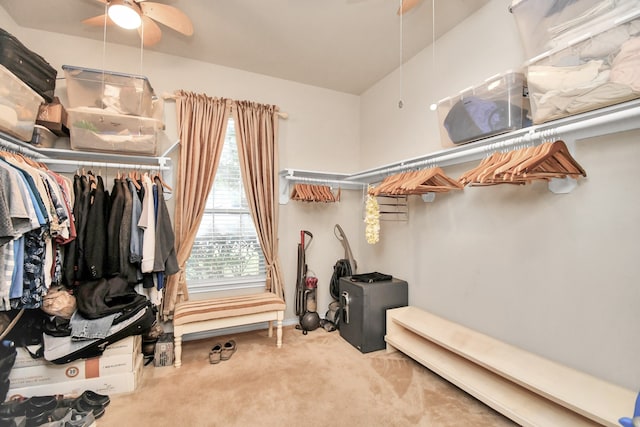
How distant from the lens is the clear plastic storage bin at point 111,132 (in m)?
2.22

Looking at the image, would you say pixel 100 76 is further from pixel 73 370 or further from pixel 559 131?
pixel 559 131

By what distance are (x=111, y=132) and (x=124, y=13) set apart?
2.96ft

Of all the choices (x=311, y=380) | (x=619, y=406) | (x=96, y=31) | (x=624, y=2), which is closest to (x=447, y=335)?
(x=619, y=406)

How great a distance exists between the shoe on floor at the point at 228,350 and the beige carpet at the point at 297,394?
51 mm

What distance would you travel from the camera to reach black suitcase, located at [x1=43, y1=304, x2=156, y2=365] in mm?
1862

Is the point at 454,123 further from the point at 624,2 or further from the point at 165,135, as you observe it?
the point at 165,135

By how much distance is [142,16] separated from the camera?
2.04 meters

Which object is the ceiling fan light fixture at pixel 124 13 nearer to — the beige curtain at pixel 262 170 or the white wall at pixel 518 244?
the beige curtain at pixel 262 170

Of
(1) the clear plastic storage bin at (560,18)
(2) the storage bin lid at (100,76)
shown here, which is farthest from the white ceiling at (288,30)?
(1) the clear plastic storage bin at (560,18)

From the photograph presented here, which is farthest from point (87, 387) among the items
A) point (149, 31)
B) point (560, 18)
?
point (560, 18)

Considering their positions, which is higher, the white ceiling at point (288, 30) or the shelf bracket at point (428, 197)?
the white ceiling at point (288, 30)

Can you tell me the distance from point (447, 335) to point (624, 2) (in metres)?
2.07

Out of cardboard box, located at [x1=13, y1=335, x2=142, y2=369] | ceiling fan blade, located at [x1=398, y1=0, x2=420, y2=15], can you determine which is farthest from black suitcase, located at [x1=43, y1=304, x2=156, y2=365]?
ceiling fan blade, located at [x1=398, y1=0, x2=420, y2=15]

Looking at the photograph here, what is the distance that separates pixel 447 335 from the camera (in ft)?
6.92
